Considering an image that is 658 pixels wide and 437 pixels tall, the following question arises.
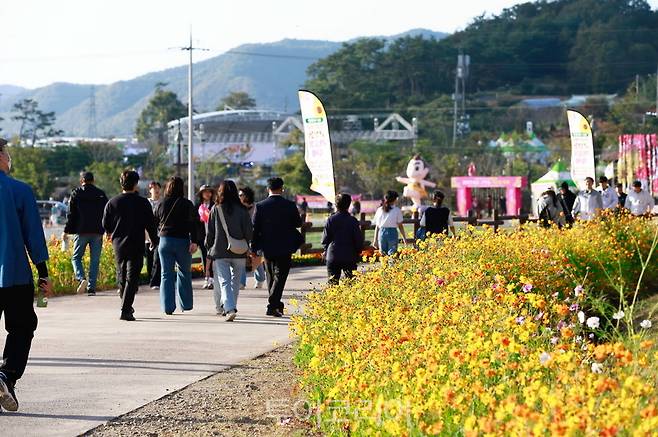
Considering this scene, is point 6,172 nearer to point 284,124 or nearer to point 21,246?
point 21,246

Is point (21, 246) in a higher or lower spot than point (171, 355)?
higher

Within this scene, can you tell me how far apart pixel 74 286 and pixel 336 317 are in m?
9.25

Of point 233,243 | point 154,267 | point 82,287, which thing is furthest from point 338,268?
point 154,267

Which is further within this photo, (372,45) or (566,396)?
(372,45)

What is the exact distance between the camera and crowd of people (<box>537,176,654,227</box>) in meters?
21.3

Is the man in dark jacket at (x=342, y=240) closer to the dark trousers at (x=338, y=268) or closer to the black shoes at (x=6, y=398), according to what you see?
the dark trousers at (x=338, y=268)

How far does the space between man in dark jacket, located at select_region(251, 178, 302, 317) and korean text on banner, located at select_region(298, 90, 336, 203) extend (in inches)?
388

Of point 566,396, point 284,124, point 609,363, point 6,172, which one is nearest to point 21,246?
point 6,172

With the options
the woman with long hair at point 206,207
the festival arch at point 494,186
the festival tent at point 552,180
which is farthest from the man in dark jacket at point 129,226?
the festival arch at point 494,186

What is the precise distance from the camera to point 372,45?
180000 mm

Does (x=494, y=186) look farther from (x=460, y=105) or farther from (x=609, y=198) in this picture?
(x=460, y=105)

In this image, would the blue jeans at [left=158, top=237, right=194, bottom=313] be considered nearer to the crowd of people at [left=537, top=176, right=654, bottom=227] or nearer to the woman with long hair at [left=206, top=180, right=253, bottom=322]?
the woman with long hair at [left=206, top=180, right=253, bottom=322]

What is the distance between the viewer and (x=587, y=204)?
22.9 metres

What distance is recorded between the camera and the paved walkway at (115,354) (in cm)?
783
